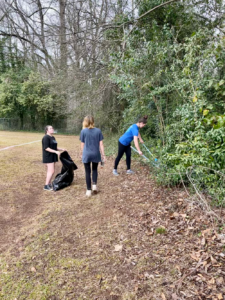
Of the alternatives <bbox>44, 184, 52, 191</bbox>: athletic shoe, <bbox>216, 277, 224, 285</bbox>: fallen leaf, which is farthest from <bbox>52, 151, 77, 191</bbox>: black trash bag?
<bbox>216, 277, 224, 285</bbox>: fallen leaf

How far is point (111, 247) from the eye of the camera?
2547 millimetres

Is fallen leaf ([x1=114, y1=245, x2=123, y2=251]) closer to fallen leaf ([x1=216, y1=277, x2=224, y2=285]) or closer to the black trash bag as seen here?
fallen leaf ([x1=216, y1=277, x2=224, y2=285])

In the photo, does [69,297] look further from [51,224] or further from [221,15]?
[221,15]

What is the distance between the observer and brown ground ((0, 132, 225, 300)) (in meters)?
1.93

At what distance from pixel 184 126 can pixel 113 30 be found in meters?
5.10

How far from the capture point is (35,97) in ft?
70.7

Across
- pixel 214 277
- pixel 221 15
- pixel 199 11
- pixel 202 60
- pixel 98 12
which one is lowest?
pixel 214 277

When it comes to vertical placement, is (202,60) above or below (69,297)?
above

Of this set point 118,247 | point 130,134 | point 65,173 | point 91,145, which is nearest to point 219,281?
point 118,247

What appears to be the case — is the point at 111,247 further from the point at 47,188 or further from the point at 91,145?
the point at 47,188

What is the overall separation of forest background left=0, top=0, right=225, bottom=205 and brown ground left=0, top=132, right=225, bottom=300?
63 centimetres

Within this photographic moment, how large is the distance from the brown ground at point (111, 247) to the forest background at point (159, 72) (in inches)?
24.8

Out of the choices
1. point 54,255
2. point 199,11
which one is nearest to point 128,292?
point 54,255

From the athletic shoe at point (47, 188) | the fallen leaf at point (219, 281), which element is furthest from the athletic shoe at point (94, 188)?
the fallen leaf at point (219, 281)
